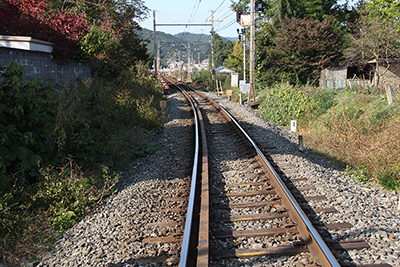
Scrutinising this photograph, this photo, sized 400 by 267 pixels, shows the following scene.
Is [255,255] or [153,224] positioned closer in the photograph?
[255,255]

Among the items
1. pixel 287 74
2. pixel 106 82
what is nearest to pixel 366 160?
pixel 106 82

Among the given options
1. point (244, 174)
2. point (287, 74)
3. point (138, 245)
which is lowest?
point (138, 245)

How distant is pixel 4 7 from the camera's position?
10.0 m

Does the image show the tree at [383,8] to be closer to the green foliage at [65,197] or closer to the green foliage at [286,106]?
the green foliage at [286,106]

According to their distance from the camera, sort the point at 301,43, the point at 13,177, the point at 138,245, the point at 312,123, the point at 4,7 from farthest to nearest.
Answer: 1. the point at 301,43
2. the point at 312,123
3. the point at 4,7
4. the point at 13,177
5. the point at 138,245

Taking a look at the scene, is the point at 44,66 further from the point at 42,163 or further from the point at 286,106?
the point at 286,106

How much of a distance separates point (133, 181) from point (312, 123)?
7486 millimetres

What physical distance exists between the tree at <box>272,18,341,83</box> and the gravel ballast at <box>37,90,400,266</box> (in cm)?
1937

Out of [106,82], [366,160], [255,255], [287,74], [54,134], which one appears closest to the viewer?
[255,255]

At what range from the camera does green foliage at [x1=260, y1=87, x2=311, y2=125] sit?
12336mm

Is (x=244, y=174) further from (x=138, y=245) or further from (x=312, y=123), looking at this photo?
(x=312, y=123)

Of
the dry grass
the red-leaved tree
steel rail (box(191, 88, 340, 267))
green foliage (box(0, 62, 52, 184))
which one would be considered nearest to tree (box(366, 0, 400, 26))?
the dry grass

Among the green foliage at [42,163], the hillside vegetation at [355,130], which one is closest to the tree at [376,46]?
the hillside vegetation at [355,130]

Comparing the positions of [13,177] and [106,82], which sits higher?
[106,82]
